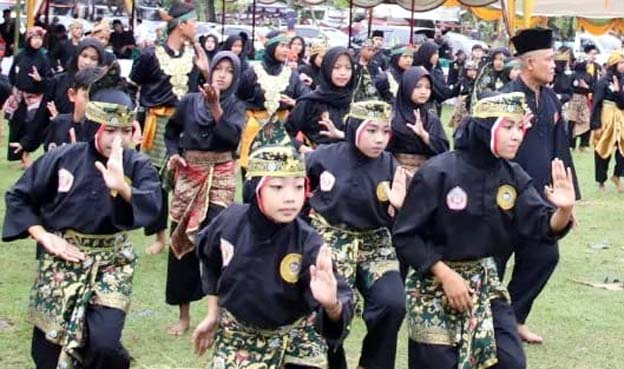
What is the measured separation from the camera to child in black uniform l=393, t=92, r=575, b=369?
4949 mm

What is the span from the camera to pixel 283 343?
446 cm

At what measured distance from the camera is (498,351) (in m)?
4.98

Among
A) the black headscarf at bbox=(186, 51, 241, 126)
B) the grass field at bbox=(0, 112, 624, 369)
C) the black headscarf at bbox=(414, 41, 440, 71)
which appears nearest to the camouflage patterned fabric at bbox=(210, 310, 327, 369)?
the grass field at bbox=(0, 112, 624, 369)

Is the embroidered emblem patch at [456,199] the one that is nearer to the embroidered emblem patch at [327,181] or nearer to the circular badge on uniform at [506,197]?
the circular badge on uniform at [506,197]

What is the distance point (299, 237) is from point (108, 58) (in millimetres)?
3757

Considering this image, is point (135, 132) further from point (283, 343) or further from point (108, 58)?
point (108, 58)

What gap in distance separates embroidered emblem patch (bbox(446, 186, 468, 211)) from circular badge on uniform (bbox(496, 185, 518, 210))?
158mm

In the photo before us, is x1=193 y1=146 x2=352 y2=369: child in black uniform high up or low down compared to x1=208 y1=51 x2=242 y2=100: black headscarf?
down

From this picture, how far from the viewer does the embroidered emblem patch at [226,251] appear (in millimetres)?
4516

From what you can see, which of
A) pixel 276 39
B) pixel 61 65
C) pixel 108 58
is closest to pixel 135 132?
pixel 108 58

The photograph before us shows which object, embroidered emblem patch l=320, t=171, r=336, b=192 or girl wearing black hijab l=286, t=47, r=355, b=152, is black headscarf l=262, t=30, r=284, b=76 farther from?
embroidered emblem patch l=320, t=171, r=336, b=192

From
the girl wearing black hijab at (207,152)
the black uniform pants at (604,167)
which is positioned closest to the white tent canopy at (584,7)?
the black uniform pants at (604,167)

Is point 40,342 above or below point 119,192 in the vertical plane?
below

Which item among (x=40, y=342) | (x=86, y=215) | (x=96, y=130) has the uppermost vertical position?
(x=96, y=130)
